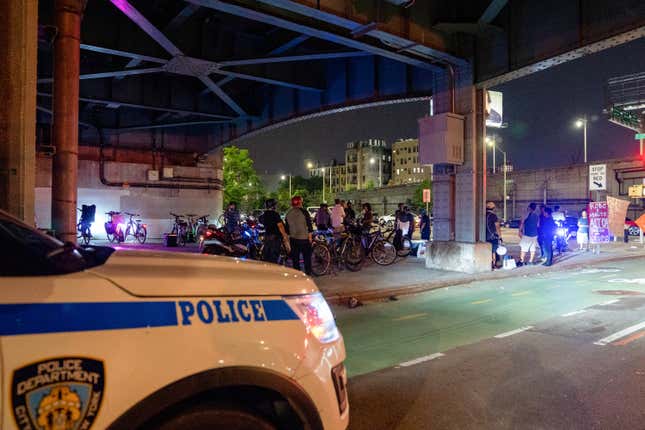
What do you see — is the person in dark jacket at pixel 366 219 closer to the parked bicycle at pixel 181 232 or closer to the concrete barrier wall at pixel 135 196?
the parked bicycle at pixel 181 232

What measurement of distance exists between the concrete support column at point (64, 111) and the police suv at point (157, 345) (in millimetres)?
5889

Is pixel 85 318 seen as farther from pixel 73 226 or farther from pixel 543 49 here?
pixel 543 49

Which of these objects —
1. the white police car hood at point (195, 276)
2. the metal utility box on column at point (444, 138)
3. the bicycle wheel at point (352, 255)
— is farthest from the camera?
the bicycle wheel at point (352, 255)

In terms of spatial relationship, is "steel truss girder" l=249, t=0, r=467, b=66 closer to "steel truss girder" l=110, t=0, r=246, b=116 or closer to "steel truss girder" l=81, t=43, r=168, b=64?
"steel truss girder" l=110, t=0, r=246, b=116

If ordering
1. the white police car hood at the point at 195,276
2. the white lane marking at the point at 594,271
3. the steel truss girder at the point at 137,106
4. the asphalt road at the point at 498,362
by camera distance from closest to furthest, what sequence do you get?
the white police car hood at the point at 195,276, the asphalt road at the point at 498,362, the white lane marking at the point at 594,271, the steel truss girder at the point at 137,106

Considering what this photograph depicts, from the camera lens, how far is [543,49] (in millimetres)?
10812

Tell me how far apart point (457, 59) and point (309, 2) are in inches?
196

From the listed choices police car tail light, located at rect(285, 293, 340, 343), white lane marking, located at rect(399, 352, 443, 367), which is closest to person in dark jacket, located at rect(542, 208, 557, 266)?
white lane marking, located at rect(399, 352, 443, 367)

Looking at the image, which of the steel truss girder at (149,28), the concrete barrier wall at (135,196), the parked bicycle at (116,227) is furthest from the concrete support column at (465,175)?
the concrete barrier wall at (135,196)

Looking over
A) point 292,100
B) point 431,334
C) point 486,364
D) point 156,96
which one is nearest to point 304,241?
point 431,334

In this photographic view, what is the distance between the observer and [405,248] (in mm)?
16062

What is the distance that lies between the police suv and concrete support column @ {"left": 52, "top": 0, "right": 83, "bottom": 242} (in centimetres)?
589

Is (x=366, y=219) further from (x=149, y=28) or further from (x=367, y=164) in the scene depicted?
(x=367, y=164)

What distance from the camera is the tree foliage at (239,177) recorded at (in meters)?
45.2
